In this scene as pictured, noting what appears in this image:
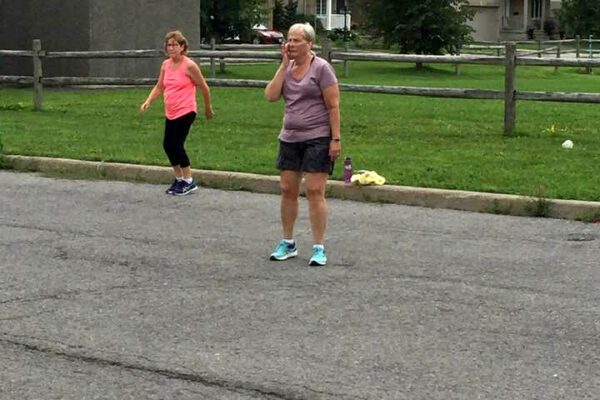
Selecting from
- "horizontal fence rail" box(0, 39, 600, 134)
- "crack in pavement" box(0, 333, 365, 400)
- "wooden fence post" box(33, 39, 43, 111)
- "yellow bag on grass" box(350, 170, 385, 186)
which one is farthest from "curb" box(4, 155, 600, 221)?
"wooden fence post" box(33, 39, 43, 111)

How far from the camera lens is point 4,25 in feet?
87.4

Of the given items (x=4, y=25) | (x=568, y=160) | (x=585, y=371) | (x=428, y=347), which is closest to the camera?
(x=585, y=371)

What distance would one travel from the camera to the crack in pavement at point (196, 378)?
4.70 m

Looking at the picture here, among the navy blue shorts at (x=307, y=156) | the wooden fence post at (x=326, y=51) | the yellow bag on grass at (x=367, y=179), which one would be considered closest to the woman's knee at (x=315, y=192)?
the navy blue shorts at (x=307, y=156)

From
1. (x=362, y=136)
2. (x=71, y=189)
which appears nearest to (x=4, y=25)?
(x=362, y=136)

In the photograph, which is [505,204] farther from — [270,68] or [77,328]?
[270,68]

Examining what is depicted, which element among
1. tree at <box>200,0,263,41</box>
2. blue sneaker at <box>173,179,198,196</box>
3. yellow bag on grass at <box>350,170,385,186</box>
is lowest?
blue sneaker at <box>173,179,198,196</box>

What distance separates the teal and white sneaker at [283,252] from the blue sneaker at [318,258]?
0.21 metres

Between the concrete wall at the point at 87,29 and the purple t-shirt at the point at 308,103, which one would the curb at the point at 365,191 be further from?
the concrete wall at the point at 87,29

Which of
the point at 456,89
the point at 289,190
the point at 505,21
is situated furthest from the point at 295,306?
the point at 505,21

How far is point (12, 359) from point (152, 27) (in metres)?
22.4

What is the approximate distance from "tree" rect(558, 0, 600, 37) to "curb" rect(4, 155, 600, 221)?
5090cm

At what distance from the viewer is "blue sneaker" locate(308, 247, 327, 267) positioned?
731 cm

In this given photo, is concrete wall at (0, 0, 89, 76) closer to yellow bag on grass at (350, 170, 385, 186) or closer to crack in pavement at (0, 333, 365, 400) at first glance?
yellow bag on grass at (350, 170, 385, 186)
